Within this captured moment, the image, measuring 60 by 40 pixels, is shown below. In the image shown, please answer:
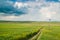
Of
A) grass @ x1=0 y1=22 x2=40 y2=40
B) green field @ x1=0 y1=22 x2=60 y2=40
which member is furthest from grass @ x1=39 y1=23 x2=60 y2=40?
grass @ x1=0 y1=22 x2=40 y2=40

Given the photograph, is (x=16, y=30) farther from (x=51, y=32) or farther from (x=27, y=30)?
(x=51, y=32)

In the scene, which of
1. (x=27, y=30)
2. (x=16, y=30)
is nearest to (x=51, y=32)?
(x=27, y=30)

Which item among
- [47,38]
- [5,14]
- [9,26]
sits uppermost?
[5,14]

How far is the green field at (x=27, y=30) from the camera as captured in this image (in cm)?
263

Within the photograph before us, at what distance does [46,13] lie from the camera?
2.72m

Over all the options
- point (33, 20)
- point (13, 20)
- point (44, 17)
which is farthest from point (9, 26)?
point (44, 17)

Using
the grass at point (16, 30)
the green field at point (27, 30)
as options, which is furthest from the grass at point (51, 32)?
the grass at point (16, 30)

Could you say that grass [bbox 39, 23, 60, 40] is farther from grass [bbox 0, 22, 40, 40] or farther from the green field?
grass [bbox 0, 22, 40, 40]

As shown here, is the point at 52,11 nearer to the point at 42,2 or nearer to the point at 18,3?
the point at 42,2

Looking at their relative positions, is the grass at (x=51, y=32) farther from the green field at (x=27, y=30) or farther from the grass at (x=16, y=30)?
the grass at (x=16, y=30)

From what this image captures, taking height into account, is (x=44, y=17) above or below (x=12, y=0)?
below

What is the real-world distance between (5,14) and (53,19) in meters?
0.89

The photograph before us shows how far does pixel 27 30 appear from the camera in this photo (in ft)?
8.79

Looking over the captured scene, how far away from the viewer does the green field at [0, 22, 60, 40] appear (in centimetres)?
263
